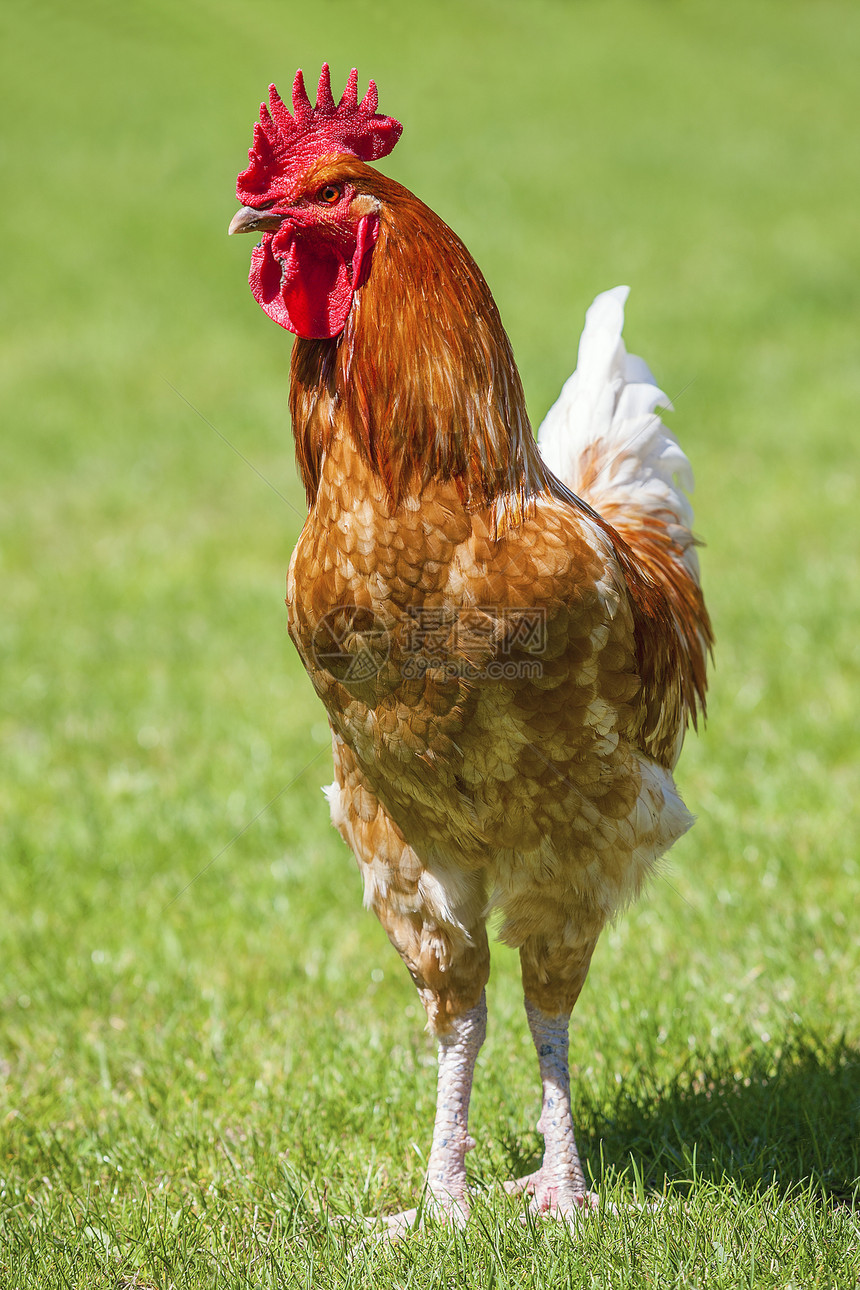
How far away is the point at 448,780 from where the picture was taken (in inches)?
105

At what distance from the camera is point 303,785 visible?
590 cm

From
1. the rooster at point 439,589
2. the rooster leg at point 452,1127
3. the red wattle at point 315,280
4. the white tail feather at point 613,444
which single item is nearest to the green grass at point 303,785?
the rooster leg at point 452,1127

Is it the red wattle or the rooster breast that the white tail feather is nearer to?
the rooster breast

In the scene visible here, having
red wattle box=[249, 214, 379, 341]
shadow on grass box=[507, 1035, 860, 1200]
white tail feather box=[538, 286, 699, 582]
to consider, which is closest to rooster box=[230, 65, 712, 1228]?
red wattle box=[249, 214, 379, 341]

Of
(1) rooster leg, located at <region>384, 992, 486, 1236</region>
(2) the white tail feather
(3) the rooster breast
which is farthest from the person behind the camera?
(2) the white tail feather

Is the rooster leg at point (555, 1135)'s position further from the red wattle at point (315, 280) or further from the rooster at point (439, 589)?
the red wattle at point (315, 280)

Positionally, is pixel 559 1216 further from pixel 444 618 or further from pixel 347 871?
pixel 347 871

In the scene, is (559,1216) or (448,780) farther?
(559,1216)

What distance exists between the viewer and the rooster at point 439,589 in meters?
2.51

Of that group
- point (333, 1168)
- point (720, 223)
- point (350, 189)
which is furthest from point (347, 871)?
point (720, 223)

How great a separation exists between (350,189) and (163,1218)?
2628 millimetres

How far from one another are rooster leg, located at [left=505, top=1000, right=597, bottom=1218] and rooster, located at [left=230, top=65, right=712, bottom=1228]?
37mm

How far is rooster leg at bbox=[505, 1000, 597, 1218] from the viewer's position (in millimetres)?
3049

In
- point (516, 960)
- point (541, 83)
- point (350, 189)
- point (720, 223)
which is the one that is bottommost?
point (516, 960)
